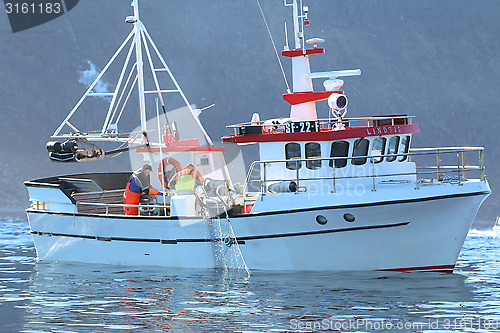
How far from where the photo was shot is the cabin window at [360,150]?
19.4 m

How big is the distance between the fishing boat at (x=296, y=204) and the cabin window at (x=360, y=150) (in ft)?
0.08

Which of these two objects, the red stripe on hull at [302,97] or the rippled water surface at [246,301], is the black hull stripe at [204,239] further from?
the red stripe on hull at [302,97]

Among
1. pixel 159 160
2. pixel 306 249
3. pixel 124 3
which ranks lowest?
pixel 306 249

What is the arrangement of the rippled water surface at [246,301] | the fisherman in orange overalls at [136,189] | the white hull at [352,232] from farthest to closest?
the fisherman in orange overalls at [136,189], the white hull at [352,232], the rippled water surface at [246,301]

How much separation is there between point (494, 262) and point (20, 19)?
8831 centimetres

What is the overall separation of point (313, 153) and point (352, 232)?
7.85ft

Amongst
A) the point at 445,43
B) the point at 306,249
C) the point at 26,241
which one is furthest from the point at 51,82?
the point at 306,249

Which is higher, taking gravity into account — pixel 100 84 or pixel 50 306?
pixel 100 84

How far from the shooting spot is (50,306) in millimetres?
16219

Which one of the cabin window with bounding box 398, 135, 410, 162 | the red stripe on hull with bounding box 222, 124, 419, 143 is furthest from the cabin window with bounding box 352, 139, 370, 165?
the cabin window with bounding box 398, 135, 410, 162

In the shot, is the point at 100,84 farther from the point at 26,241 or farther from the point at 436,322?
the point at 436,322

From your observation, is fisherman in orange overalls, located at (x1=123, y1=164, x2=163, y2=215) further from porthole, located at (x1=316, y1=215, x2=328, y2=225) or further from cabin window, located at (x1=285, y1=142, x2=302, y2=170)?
porthole, located at (x1=316, y1=215, x2=328, y2=225)

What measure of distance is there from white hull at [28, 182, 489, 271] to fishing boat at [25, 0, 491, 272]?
0.03 metres

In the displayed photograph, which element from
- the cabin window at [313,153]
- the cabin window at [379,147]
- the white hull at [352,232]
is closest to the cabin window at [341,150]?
the cabin window at [313,153]
